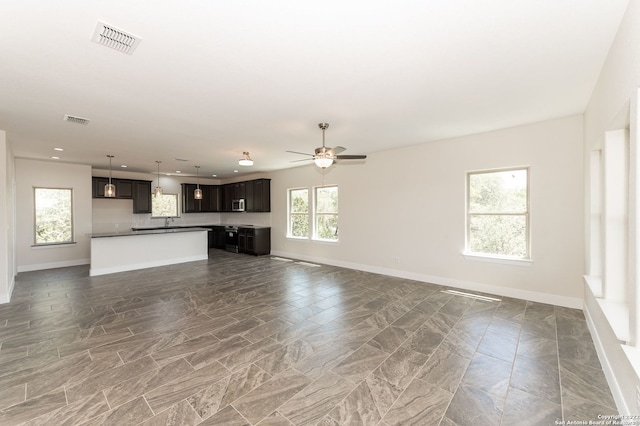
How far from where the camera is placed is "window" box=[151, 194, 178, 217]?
30.6 ft

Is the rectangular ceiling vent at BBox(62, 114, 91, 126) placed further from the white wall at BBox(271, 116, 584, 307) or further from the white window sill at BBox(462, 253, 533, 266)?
the white window sill at BBox(462, 253, 533, 266)

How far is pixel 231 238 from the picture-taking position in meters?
9.70

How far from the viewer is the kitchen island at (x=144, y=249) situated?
20.3ft

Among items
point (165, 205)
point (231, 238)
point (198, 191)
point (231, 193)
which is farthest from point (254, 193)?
point (165, 205)

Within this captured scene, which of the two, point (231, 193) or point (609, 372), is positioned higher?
point (231, 193)

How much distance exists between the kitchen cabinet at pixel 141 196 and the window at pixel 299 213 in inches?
182

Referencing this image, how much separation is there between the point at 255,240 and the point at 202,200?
3.19m

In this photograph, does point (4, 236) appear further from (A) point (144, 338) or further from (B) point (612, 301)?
(B) point (612, 301)

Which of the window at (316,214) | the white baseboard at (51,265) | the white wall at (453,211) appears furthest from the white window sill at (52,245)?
the white wall at (453,211)

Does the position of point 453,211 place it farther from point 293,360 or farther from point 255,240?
point 255,240

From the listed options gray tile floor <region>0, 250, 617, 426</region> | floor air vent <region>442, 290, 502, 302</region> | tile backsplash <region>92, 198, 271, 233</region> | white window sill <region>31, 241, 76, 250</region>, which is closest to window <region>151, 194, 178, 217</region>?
tile backsplash <region>92, 198, 271, 233</region>

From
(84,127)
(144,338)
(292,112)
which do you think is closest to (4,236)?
(84,127)

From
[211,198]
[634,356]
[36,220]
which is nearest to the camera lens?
[634,356]

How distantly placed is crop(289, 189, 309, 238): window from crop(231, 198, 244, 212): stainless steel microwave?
6.78ft
